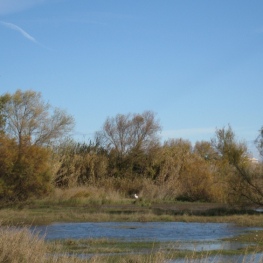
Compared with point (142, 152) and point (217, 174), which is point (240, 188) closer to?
point (217, 174)

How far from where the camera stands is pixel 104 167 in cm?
6009

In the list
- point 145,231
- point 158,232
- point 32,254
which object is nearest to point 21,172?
point 145,231

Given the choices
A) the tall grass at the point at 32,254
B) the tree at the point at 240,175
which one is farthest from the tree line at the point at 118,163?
the tall grass at the point at 32,254

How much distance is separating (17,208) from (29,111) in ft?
60.1

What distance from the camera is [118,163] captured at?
6338cm

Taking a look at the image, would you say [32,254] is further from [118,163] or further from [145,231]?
[118,163]

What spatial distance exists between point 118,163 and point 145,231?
32935 mm

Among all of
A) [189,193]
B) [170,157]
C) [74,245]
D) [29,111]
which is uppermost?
[29,111]

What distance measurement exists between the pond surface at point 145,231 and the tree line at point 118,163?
8.77 meters

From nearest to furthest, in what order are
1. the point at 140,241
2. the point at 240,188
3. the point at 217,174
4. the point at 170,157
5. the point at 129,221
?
1. the point at 140,241
2. the point at 129,221
3. the point at 240,188
4. the point at 217,174
5. the point at 170,157


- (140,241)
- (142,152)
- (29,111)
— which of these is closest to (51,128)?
(29,111)

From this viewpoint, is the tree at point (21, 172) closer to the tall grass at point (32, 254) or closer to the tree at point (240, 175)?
the tree at point (240, 175)

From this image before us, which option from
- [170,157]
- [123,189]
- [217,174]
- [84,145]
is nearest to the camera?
[217,174]

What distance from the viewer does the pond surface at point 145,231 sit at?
27.8 metres
